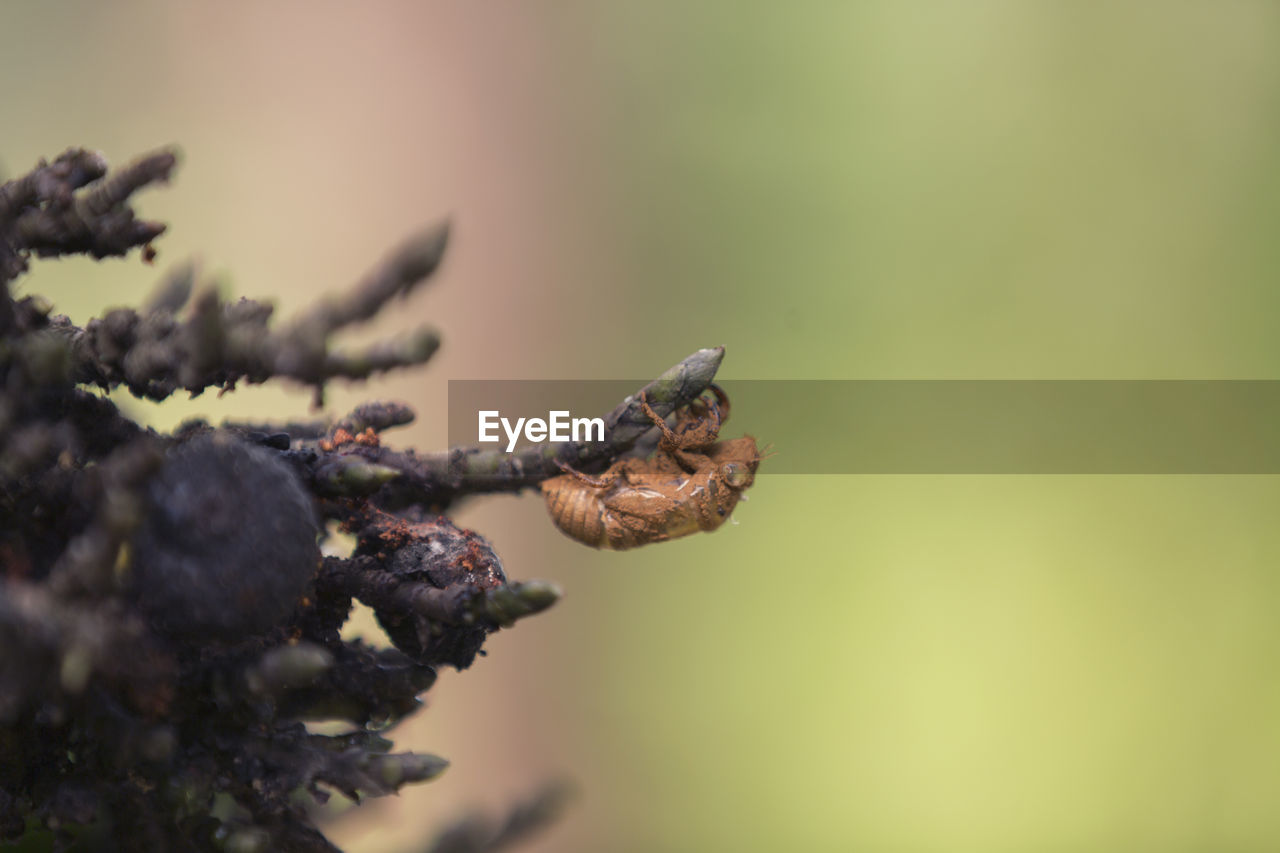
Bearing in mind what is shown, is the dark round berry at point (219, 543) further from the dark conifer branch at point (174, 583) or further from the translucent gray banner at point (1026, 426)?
the translucent gray banner at point (1026, 426)

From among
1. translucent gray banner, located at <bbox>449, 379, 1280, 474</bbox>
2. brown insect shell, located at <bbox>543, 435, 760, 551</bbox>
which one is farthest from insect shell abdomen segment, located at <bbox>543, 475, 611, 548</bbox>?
translucent gray banner, located at <bbox>449, 379, 1280, 474</bbox>

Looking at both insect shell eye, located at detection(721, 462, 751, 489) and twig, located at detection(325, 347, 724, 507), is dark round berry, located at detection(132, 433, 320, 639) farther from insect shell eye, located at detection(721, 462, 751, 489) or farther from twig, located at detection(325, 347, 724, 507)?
insect shell eye, located at detection(721, 462, 751, 489)

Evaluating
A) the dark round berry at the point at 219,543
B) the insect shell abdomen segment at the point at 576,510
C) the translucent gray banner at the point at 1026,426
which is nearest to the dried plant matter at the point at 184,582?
the dark round berry at the point at 219,543

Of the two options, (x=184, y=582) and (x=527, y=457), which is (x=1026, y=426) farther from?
(x=184, y=582)

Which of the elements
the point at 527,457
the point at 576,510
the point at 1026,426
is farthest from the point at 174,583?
the point at 1026,426

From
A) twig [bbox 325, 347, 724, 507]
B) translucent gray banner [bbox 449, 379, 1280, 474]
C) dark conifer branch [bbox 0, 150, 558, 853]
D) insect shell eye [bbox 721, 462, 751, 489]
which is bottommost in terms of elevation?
dark conifer branch [bbox 0, 150, 558, 853]

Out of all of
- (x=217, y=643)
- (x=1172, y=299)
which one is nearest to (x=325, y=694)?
(x=217, y=643)
